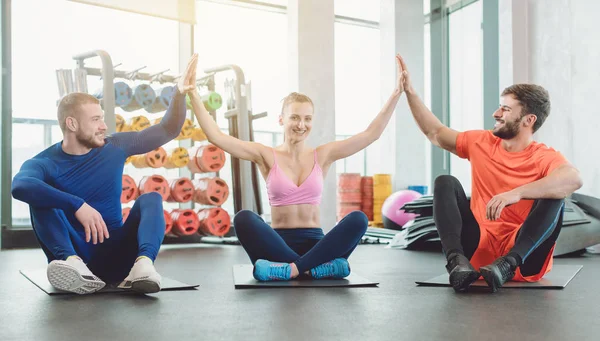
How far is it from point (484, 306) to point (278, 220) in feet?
3.77

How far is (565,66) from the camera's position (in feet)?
19.4

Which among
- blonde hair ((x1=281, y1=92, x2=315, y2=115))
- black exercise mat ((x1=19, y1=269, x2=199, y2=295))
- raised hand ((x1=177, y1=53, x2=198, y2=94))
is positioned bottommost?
black exercise mat ((x1=19, y1=269, x2=199, y2=295))

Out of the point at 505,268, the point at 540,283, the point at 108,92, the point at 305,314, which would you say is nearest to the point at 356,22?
the point at 108,92

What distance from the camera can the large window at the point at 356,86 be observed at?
9.73 meters

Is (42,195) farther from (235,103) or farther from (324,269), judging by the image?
(235,103)

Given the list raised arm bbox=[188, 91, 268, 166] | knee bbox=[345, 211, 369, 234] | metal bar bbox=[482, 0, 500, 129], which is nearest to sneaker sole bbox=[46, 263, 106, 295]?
raised arm bbox=[188, 91, 268, 166]

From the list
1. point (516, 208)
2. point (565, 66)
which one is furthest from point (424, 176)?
point (516, 208)

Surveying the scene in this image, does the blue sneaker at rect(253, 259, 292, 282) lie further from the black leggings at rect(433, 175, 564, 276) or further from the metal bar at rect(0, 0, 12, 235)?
the metal bar at rect(0, 0, 12, 235)

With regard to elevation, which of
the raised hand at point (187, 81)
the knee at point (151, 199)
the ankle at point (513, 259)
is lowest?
the ankle at point (513, 259)

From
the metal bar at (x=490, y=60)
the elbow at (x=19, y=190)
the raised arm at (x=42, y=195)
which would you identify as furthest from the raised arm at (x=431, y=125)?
the metal bar at (x=490, y=60)

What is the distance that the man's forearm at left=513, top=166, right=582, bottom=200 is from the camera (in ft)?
8.33

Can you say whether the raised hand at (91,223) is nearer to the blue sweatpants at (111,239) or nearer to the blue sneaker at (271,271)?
the blue sweatpants at (111,239)

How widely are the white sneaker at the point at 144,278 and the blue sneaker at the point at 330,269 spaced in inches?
32.0

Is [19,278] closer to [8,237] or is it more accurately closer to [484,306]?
[484,306]
